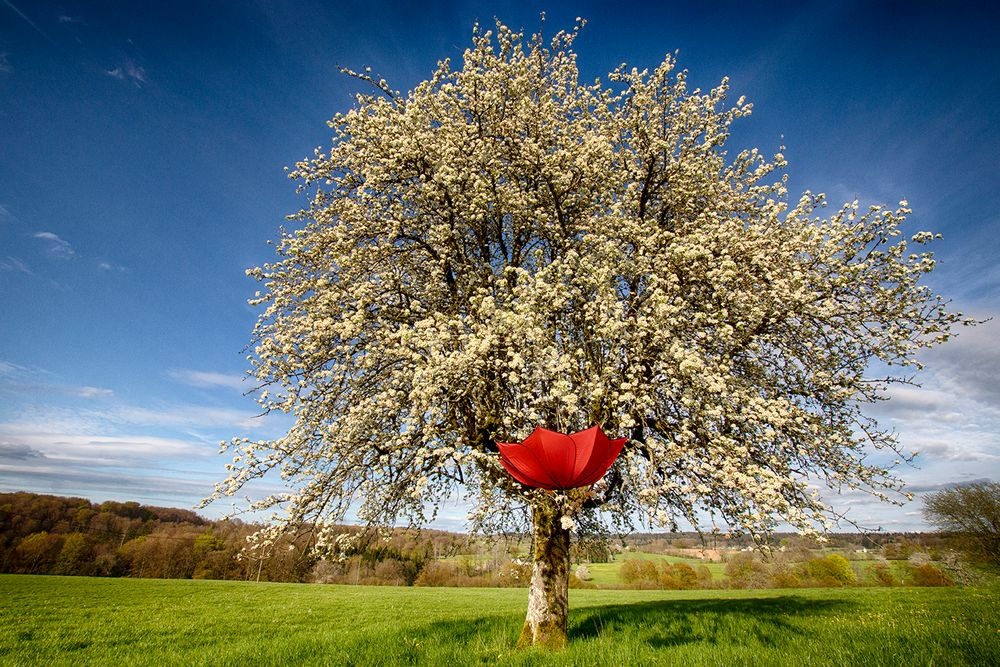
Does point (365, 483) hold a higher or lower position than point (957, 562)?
higher

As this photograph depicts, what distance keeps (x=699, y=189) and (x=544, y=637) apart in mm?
11806

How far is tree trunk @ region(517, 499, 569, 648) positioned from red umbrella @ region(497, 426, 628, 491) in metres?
3.85

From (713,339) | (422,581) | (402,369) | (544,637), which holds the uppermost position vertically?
(713,339)

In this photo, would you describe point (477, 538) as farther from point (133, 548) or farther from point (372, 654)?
point (133, 548)

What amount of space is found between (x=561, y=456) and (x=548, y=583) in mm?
5971

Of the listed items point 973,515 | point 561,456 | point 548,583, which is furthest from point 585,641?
point 973,515

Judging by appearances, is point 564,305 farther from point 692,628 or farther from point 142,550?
point 142,550

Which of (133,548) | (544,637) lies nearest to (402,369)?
(544,637)

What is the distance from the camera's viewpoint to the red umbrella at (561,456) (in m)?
5.42

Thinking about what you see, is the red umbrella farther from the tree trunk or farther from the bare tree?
the bare tree

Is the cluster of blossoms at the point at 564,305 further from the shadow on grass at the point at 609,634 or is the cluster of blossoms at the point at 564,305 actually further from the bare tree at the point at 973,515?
the bare tree at the point at 973,515

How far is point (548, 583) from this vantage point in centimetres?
995

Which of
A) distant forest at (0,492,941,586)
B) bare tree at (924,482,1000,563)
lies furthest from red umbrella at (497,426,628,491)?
bare tree at (924,482,1000,563)

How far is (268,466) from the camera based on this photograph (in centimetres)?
988
